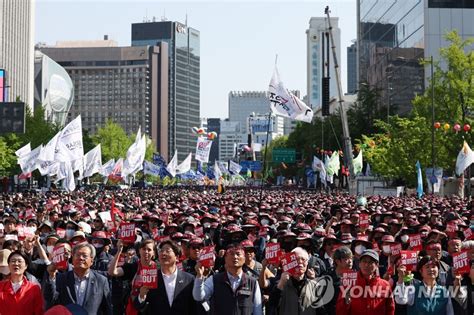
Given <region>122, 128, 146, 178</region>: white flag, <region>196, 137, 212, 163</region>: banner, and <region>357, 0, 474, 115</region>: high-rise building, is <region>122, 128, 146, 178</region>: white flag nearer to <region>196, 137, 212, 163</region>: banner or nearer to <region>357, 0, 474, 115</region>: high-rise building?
<region>196, 137, 212, 163</region>: banner

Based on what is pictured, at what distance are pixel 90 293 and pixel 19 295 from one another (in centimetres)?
62

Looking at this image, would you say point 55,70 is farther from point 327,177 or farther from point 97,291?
point 97,291

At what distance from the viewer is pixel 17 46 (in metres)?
116

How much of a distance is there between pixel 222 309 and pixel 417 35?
67469mm

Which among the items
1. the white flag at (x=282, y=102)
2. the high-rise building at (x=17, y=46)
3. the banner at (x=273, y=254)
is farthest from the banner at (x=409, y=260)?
the high-rise building at (x=17, y=46)

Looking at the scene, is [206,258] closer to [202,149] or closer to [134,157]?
[134,157]

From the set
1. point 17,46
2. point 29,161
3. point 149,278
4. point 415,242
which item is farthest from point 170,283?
point 17,46

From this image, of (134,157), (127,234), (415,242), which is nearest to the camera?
(127,234)

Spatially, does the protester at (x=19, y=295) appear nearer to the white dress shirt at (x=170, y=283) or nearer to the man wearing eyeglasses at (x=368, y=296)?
the white dress shirt at (x=170, y=283)

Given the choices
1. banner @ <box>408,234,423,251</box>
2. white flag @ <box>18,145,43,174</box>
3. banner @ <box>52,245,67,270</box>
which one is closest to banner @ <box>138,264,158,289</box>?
banner @ <box>52,245,67,270</box>

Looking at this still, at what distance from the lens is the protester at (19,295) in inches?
292

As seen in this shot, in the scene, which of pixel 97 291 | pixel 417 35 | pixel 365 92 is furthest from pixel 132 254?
pixel 365 92

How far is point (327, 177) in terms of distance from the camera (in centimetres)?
5378

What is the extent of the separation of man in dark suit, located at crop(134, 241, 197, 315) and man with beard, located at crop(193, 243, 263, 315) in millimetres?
109
